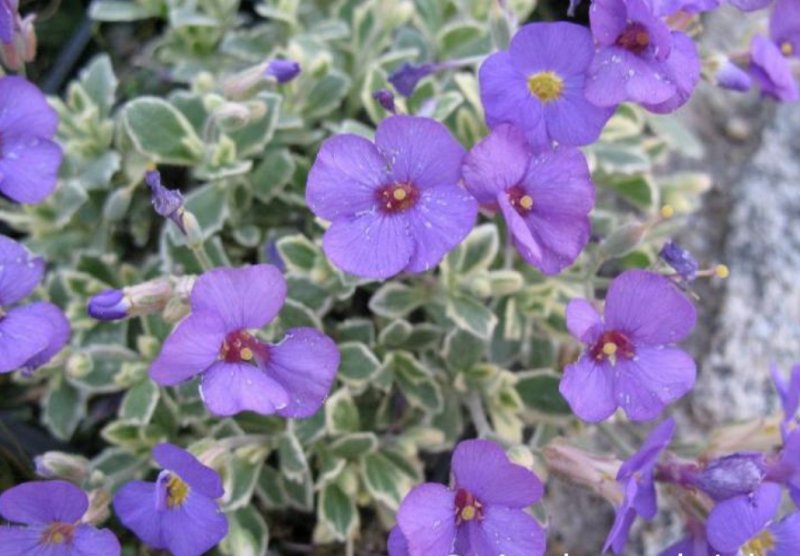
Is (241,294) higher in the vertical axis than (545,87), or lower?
lower

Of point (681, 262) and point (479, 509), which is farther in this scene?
point (681, 262)

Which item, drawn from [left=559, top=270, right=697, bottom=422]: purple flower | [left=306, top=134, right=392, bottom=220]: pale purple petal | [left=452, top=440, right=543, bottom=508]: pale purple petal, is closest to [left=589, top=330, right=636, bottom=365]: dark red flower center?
[left=559, top=270, right=697, bottom=422]: purple flower

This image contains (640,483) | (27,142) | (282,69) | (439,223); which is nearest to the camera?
(439,223)

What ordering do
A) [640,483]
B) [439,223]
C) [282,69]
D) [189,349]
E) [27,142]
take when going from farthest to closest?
[282,69] → [27,142] → [640,483] → [439,223] → [189,349]

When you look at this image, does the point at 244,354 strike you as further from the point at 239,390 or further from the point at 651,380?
the point at 651,380

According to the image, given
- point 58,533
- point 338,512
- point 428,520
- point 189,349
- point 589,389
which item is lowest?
point 338,512

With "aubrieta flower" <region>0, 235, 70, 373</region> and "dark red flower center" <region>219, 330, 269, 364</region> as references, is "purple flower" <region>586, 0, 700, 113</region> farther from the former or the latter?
"aubrieta flower" <region>0, 235, 70, 373</region>

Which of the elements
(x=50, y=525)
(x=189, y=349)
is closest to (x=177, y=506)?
(x=50, y=525)

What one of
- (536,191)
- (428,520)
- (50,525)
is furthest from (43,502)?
(536,191)
